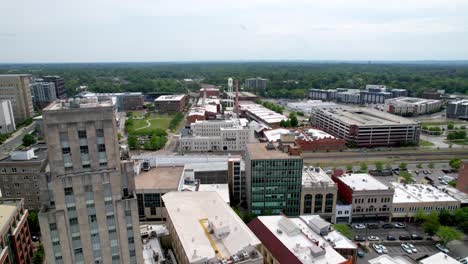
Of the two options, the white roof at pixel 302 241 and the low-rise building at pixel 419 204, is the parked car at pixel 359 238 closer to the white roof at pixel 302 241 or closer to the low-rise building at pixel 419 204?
the low-rise building at pixel 419 204

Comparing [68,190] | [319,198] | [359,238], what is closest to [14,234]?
[68,190]

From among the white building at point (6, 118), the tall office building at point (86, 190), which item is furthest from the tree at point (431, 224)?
the white building at point (6, 118)

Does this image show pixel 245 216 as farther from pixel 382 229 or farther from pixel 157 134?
pixel 157 134

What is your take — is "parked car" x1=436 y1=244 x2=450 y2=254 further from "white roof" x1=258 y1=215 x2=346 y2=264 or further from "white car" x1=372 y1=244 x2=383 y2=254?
"white roof" x1=258 y1=215 x2=346 y2=264

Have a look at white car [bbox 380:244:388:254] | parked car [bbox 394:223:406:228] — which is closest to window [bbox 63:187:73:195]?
white car [bbox 380:244:388:254]

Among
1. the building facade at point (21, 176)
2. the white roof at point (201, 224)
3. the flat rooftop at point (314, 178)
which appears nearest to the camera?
the white roof at point (201, 224)
